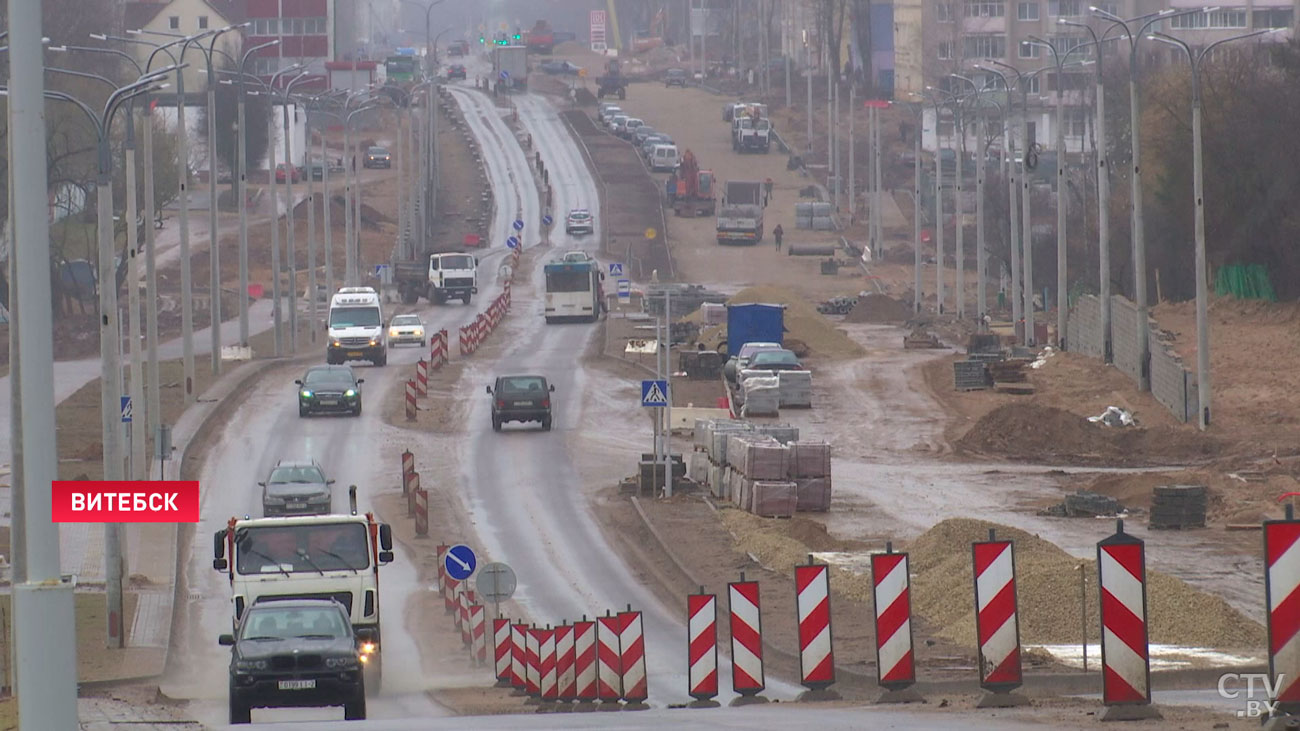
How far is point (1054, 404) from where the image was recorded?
54.1m

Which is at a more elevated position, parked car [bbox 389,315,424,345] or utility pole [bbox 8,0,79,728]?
utility pole [bbox 8,0,79,728]

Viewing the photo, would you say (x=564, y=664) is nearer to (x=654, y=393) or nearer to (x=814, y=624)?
(x=814, y=624)

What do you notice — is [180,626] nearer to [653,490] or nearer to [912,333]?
[653,490]

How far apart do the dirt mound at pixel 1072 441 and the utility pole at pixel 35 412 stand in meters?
37.8

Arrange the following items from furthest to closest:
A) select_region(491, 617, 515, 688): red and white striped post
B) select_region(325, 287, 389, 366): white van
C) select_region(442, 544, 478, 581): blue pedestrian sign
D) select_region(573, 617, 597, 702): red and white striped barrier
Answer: select_region(325, 287, 389, 366): white van → select_region(442, 544, 478, 581): blue pedestrian sign → select_region(491, 617, 515, 688): red and white striped post → select_region(573, 617, 597, 702): red and white striped barrier

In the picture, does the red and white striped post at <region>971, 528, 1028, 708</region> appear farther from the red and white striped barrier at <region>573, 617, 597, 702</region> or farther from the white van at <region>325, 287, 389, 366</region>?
the white van at <region>325, 287, 389, 366</region>

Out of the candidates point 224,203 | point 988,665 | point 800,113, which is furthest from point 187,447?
point 800,113

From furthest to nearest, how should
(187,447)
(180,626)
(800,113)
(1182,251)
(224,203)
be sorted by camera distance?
(800,113) < (224,203) < (1182,251) < (187,447) < (180,626)

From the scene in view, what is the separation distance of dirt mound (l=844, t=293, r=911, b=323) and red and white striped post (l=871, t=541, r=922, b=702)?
66.1 meters

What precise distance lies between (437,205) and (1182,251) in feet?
201

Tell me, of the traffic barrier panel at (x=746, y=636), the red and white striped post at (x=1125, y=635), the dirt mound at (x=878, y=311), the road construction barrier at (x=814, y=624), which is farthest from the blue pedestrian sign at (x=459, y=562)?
the dirt mound at (x=878, y=311)

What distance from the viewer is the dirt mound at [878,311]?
8269cm

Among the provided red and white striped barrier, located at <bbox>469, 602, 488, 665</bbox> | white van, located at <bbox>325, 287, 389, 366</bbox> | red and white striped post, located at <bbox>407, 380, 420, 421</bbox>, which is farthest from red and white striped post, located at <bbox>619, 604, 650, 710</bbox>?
white van, located at <bbox>325, 287, 389, 366</bbox>

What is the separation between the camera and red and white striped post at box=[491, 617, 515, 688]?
2480 cm
